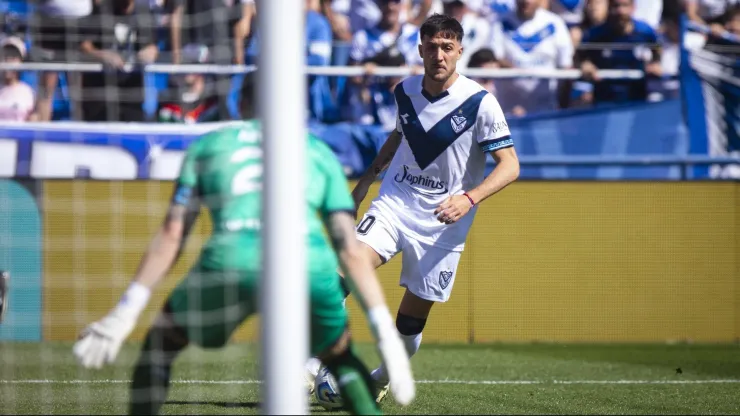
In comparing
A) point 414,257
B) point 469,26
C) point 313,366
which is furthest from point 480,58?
point 313,366

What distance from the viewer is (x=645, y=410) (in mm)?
6500

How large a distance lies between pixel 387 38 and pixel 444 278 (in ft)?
17.7

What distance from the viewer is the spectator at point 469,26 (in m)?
11.9

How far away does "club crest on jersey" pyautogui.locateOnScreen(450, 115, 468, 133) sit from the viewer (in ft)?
22.6

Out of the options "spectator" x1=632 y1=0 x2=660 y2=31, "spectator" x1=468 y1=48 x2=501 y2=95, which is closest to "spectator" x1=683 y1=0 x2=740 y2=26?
"spectator" x1=632 y1=0 x2=660 y2=31

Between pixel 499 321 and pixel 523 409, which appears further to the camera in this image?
pixel 499 321

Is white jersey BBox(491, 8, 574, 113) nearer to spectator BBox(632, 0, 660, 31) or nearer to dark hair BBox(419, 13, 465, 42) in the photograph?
spectator BBox(632, 0, 660, 31)

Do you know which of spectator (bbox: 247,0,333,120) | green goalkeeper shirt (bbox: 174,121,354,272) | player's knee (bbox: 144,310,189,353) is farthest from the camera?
spectator (bbox: 247,0,333,120)

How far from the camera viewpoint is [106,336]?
396cm

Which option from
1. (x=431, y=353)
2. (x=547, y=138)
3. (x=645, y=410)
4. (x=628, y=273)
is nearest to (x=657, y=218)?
(x=628, y=273)

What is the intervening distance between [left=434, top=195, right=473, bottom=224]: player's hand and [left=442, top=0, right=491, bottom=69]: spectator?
5.85m

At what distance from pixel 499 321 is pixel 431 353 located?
4.65 ft

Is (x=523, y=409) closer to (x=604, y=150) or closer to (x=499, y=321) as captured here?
(x=499, y=321)

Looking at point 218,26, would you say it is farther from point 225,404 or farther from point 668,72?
point 668,72
